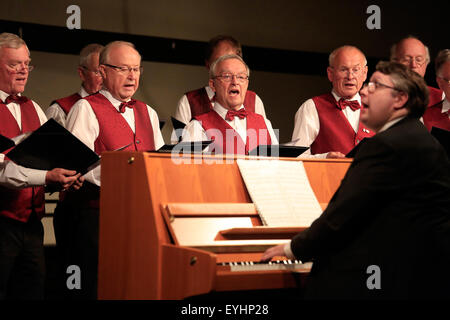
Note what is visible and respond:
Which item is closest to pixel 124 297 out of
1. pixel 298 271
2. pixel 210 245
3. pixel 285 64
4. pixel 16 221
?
pixel 210 245

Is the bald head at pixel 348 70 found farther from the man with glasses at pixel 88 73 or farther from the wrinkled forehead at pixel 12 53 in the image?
the wrinkled forehead at pixel 12 53

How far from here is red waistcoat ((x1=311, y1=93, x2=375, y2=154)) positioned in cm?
457

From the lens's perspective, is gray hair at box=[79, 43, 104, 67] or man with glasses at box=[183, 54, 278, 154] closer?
man with glasses at box=[183, 54, 278, 154]

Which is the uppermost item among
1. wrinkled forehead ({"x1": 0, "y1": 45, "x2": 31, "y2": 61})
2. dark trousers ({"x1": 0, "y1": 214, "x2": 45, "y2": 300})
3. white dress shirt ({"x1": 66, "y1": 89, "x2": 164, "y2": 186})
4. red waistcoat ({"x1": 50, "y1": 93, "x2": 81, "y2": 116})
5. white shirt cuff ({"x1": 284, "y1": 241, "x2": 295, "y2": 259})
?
red waistcoat ({"x1": 50, "y1": 93, "x2": 81, "y2": 116})

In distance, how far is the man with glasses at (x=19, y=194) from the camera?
3543mm

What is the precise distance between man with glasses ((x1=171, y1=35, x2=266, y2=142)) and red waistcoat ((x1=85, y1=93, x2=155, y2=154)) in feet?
2.88

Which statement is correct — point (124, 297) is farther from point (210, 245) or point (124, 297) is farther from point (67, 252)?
point (67, 252)

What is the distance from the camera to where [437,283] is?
2.48 meters

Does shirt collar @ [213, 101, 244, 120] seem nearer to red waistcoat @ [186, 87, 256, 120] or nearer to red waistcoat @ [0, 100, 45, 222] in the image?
red waistcoat @ [186, 87, 256, 120]

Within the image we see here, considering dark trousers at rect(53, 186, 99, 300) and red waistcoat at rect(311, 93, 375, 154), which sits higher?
red waistcoat at rect(311, 93, 375, 154)

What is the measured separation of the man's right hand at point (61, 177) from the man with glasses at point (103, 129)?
261mm

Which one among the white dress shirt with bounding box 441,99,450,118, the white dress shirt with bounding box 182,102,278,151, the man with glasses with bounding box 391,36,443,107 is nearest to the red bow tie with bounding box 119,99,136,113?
the white dress shirt with bounding box 182,102,278,151

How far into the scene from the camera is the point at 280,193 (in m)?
3.10

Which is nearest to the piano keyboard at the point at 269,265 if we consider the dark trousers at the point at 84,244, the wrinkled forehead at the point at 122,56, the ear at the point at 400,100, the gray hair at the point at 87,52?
the ear at the point at 400,100
